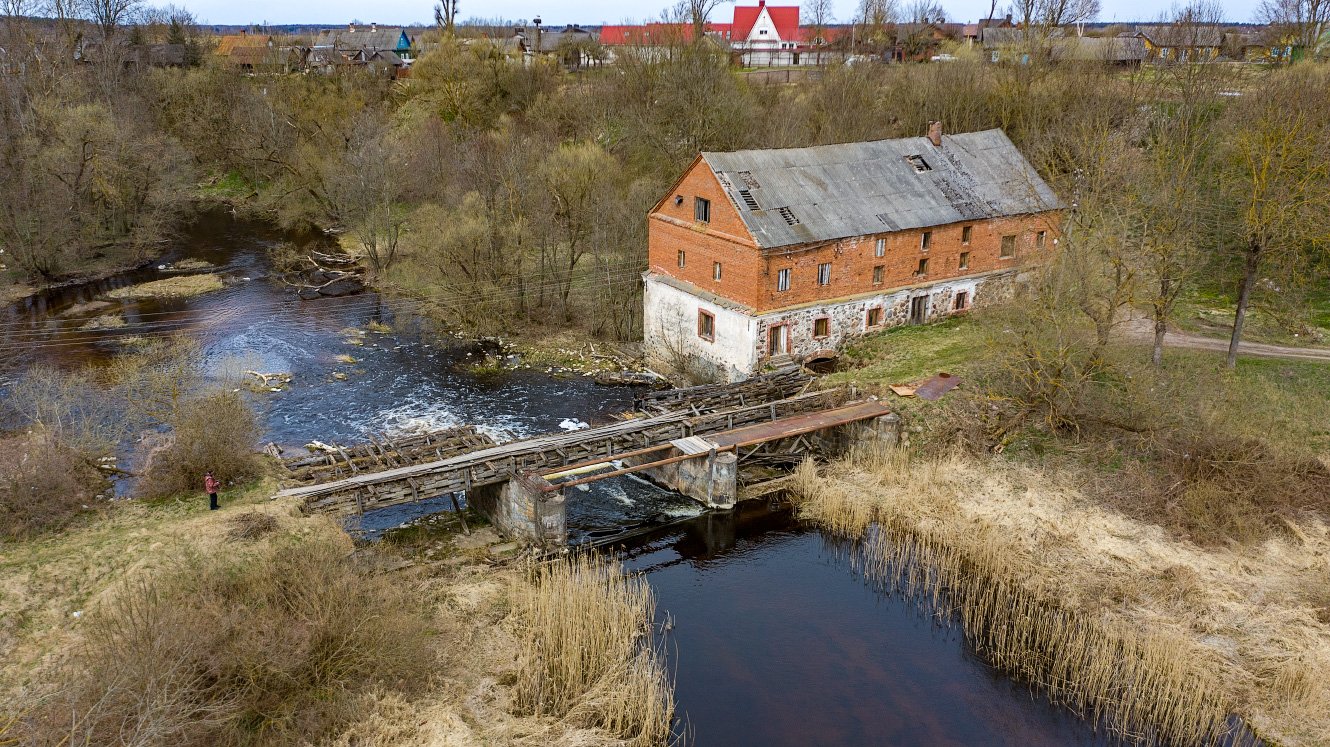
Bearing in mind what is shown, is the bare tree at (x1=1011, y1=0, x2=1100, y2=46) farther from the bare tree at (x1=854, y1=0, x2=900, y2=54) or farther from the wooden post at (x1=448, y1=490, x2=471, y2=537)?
the wooden post at (x1=448, y1=490, x2=471, y2=537)

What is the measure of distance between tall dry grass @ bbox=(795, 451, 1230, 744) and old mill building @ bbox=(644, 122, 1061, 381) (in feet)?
24.3

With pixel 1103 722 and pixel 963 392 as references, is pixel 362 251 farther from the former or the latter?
pixel 1103 722

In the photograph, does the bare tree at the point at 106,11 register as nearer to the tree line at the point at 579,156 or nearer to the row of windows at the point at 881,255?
the tree line at the point at 579,156

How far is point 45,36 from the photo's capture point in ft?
223

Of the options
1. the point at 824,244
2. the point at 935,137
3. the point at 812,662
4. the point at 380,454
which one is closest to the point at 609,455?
the point at 380,454

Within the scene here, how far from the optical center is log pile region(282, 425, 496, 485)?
23859mm

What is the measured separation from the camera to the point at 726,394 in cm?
3020

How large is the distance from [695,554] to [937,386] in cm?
1141

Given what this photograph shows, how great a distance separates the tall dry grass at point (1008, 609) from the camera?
17891 millimetres

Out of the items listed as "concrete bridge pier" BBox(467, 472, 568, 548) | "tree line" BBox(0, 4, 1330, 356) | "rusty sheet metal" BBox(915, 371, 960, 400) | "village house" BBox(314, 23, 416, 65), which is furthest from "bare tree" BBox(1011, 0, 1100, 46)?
"village house" BBox(314, 23, 416, 65)

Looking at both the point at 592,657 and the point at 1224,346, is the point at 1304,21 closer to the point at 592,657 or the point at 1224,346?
the point at 1224,346

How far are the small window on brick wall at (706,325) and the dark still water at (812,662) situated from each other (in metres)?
11.1

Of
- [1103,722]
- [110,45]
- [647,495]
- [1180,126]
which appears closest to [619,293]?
[647,495]

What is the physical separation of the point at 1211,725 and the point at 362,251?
50.0 m
